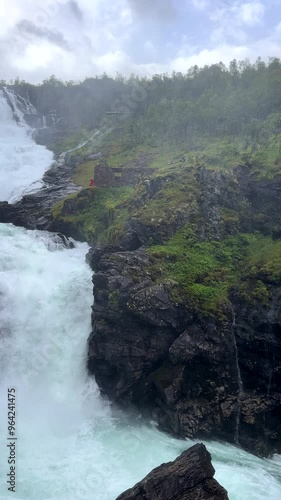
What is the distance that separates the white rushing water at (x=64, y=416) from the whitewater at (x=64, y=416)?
0.05 meters

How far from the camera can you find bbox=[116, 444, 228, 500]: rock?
1303cm

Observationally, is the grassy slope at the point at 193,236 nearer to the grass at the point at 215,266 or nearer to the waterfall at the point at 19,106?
the grass at the point at 215,266

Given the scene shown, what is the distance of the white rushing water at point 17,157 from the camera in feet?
165

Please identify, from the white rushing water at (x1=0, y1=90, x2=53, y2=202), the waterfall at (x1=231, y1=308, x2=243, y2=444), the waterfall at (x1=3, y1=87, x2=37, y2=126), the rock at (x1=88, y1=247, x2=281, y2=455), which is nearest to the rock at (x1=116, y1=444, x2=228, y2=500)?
the rock at (x1=88, y1=247, x2=281, y2=455)

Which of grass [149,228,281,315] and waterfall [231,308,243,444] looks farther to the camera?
grass [149,228,281,315]

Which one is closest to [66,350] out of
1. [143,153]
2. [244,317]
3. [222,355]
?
[222,355]

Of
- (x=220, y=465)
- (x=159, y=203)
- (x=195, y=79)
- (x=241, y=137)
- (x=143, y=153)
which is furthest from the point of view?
(x=195, y=79)

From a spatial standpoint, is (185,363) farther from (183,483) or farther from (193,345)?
(183,483)

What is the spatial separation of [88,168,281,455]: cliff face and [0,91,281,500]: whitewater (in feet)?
3.92

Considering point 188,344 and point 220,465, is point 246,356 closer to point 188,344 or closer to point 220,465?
point 188,344

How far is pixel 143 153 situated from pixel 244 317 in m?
37.2

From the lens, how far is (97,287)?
2395 centimetres

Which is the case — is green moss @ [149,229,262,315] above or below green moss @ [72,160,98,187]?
below

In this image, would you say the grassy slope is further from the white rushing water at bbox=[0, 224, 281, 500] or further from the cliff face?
the white rushing water at bbox=[0, 224, 281, 500]
